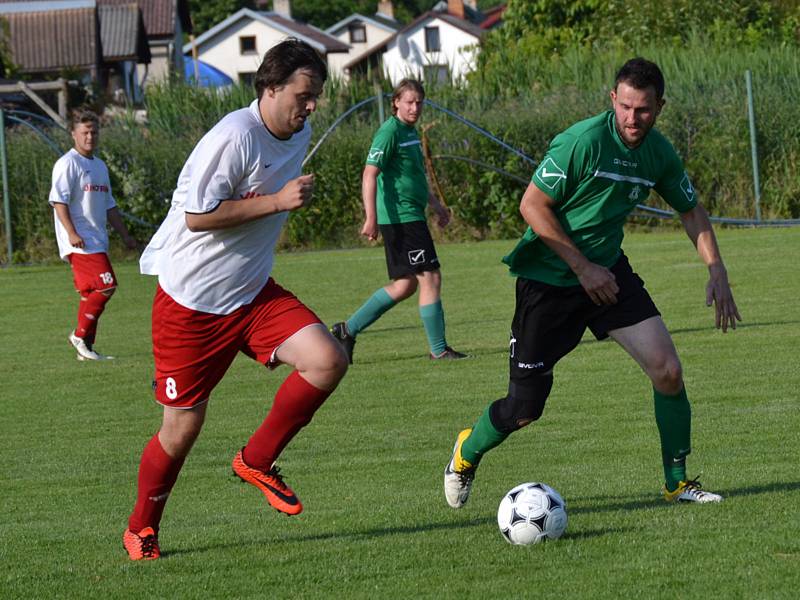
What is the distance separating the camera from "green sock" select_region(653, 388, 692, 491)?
19.6ft

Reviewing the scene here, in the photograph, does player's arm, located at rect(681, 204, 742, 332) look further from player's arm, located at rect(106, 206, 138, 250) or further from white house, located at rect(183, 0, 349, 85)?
white house, located at rect(183, 0, 349, 85)

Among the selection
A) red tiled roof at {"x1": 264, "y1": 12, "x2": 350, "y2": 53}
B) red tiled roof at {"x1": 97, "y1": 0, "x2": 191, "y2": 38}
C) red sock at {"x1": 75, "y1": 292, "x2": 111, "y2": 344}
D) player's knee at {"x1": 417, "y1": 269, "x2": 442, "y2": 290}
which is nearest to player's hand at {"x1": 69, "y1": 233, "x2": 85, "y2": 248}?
red sock at {"x1": 75, "y1": 292, "x2": 111, "y2": 344}

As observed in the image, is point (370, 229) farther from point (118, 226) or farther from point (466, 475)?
point (466, 475)

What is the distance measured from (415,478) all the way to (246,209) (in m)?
2.34

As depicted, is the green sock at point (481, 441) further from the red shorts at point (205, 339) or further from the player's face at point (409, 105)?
the player's face at point (409, 105)

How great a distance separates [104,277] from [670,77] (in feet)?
46.7

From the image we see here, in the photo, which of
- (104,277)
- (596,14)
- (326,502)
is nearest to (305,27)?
(596,14)

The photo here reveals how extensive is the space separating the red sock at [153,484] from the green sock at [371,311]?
5.80 m

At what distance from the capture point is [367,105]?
24062mm

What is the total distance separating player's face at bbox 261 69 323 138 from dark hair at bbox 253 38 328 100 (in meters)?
0.02

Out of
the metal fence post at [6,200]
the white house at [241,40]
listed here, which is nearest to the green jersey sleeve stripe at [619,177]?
the metal fence post at [6,200]

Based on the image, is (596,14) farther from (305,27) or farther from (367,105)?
(305,27)

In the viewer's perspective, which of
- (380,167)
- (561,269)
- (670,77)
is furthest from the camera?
(670,77)

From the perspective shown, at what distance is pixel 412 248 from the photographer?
36.3 ft
